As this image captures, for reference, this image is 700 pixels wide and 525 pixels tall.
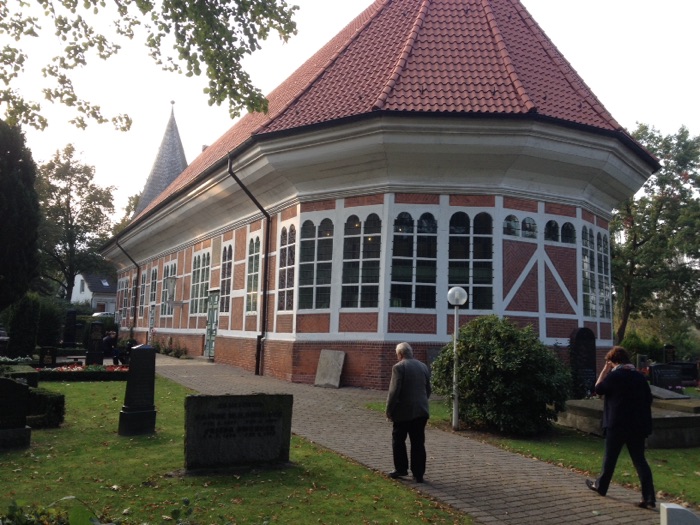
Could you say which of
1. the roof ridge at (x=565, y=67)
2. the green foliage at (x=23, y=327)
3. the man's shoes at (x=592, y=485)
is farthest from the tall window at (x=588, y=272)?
the green foliage at (x=23, y=327)

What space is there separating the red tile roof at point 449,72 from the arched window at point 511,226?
8.79 ft

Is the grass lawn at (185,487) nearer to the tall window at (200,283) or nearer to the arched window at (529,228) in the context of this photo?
the arched window at (529,228)

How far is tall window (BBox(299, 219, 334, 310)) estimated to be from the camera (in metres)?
16.7

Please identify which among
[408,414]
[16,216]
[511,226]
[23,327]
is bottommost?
[408,414]

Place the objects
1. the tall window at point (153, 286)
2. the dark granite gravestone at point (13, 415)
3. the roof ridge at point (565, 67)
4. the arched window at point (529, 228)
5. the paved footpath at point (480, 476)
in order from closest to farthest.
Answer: the paved footpath at point (480, 476) < the dark granite gravestone at point (13, 415) < the arched window at point (529, 228) < the roof ridge at point (565, 67) < the tall window at point (153, 286)

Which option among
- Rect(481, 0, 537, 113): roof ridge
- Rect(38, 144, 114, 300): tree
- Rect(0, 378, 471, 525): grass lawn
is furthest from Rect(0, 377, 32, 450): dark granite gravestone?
Rect(38, 144, 114, 300): tree

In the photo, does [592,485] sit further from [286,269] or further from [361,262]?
[286,269]

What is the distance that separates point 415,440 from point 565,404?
4.91m

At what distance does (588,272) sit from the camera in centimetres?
1750

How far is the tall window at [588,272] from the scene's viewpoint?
1725 centimetres

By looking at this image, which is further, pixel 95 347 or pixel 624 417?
pixel 95 347

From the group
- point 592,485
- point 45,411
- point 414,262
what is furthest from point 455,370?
point 45,411

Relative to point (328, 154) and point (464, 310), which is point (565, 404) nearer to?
point (464, 310)

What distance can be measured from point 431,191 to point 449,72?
10.7 ft
